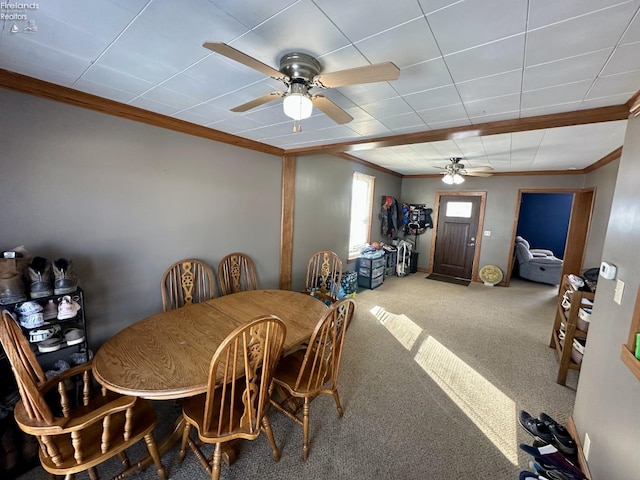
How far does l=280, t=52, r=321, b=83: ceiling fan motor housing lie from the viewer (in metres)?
1.32

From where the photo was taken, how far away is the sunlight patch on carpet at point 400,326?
3.20m

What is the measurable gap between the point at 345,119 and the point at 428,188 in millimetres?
5289

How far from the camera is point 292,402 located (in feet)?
6.80

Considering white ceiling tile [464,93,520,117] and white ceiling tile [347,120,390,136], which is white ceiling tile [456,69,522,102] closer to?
white ceiling tile [464,93,520,117]

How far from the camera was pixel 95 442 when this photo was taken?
126cm

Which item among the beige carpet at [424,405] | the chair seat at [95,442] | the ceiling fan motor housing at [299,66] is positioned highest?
the ceiling fan motor housing at [299,66]

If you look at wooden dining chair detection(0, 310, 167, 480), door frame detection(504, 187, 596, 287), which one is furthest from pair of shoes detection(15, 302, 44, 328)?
door frame detection(504, 187, 596, 287)

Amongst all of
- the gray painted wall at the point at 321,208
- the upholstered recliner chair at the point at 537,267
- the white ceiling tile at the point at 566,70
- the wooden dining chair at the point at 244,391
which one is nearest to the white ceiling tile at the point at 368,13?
the white ceiling tile at the point at 566,70

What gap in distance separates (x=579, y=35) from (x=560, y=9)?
0.81ft

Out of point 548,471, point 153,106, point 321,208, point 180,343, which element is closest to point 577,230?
point 321,208

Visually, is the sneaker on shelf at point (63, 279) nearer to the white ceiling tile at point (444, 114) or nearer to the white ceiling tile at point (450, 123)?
the white ceiling tile at point (444, 114)

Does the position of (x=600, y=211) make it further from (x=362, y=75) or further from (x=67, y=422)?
(x=67, y=422)

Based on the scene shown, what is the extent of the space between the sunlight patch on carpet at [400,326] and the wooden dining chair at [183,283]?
7.53 ft

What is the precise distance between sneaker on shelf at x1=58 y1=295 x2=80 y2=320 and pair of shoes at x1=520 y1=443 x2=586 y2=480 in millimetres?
2999
